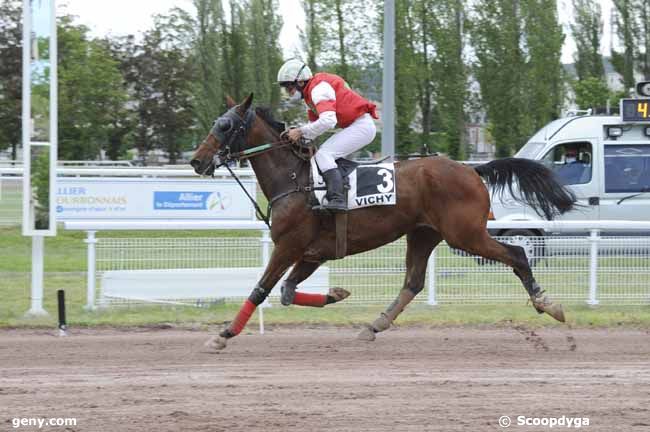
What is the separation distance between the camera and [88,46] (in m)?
34.7

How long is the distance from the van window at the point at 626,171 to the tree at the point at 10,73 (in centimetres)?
2229

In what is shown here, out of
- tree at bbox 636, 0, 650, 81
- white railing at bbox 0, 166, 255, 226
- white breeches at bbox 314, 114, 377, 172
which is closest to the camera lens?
white breeches at bbox 314, 114, 377, 172

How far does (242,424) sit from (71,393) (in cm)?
139

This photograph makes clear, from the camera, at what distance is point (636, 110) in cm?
1360

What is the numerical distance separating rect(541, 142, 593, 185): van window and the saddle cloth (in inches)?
302

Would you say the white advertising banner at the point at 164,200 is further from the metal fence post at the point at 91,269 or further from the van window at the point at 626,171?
the metal fence post at the point at 91,269

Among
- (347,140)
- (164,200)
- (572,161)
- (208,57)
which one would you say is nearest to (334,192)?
(347,140)

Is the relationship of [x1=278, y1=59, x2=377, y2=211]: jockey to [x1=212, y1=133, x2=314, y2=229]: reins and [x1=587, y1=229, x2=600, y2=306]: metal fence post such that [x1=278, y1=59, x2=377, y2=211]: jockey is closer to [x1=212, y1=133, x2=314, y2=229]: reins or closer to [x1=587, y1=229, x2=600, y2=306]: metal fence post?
[x1=212, y1=133, x2=314, y2=229]: reins

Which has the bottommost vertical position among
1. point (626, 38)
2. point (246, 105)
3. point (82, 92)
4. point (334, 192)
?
point (334, 192)

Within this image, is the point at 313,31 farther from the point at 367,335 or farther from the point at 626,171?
the point at 367,335

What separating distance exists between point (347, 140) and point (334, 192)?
0.54m

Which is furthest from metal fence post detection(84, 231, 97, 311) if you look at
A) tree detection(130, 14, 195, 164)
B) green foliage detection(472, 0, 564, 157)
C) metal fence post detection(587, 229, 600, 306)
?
tree detection(130, 14, 195, 164)

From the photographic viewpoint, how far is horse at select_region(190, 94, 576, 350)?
796cm

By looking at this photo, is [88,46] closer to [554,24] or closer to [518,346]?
[554,24]
